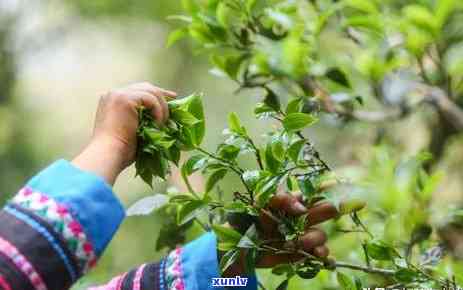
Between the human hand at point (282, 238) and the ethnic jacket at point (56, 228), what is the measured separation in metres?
0.20

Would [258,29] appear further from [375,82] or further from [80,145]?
[80,145]

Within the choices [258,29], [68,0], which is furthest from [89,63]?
[258,29]

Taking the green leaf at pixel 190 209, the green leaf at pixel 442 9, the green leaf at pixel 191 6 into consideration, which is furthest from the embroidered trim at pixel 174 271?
the green leaf at pixel 442 9

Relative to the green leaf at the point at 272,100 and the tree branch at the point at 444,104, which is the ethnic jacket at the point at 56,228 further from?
the tree branch at the point at 444,104

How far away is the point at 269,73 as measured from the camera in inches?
36.4

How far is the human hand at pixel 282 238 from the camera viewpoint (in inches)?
32.0

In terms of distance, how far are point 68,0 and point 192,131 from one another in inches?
181

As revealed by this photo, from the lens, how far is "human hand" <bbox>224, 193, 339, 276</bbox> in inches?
32.0

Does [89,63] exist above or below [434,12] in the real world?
below

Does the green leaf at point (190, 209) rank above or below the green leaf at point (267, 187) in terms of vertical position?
below

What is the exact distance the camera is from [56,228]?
2.05 ft

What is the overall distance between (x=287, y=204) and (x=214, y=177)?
0.29ft

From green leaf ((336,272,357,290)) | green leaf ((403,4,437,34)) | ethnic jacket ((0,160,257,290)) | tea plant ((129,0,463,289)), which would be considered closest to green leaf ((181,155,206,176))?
tea plant ((129,0,463,289))

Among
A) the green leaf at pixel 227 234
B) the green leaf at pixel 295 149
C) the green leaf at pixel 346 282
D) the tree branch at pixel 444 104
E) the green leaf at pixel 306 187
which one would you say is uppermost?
the green leaf at pixel 295 149
